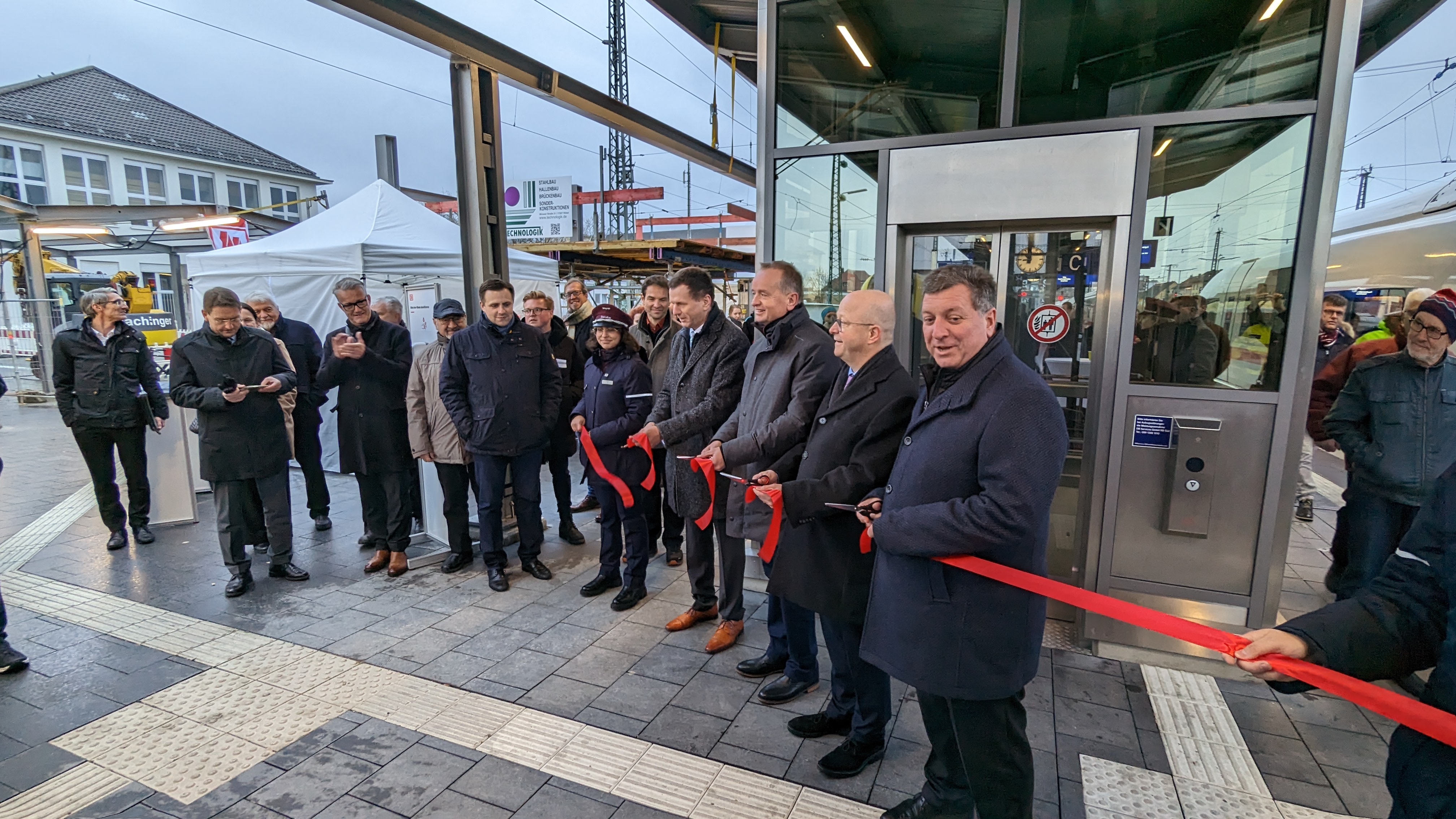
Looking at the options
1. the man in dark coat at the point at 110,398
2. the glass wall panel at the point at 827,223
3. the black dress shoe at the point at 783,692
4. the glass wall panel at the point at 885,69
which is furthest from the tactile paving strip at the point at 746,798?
the man in dark coat at the point at 110,398

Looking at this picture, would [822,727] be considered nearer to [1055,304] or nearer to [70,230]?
[1055,304]

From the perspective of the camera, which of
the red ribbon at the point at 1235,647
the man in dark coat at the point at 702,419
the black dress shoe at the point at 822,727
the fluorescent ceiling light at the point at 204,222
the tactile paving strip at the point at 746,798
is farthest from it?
the fluorescent ceiling light at the point at 204,222

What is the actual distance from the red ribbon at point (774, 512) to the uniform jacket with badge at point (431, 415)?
8.21 ft

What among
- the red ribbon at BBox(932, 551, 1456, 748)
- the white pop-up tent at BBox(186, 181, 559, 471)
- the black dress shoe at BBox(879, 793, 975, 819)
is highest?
the white pop-up tent at BBox(186, 181, 559, 471)

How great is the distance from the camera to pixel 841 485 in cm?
252

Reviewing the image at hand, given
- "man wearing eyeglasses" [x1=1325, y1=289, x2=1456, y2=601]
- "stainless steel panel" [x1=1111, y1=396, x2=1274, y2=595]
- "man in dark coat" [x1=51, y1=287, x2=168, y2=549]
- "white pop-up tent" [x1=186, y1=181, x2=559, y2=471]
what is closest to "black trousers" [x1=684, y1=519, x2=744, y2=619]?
"stainless steel panel" [x1=1111, y1=396, x2=1274, y2=595]

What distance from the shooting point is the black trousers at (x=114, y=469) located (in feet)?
17.5

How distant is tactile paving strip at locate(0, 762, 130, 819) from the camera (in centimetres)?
254

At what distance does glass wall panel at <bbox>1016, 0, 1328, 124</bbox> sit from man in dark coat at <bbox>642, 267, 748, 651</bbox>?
81.3 inches

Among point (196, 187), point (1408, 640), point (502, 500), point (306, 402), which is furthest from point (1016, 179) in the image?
point (196, 187)

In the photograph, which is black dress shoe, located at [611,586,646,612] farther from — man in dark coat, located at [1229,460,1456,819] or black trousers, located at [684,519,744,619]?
man in dark coat, located at [1229,460,1456,819]

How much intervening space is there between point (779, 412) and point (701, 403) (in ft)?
2.37

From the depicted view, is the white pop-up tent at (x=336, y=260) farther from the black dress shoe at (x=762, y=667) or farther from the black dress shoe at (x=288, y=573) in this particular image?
the black dress shoe at (x=762, y=667)

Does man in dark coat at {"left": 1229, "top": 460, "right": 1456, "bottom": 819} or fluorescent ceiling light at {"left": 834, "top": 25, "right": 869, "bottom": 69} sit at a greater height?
fluorescent ceiling light at {"left": 834, "top": 25, "right": 869, "bottom": 69}
